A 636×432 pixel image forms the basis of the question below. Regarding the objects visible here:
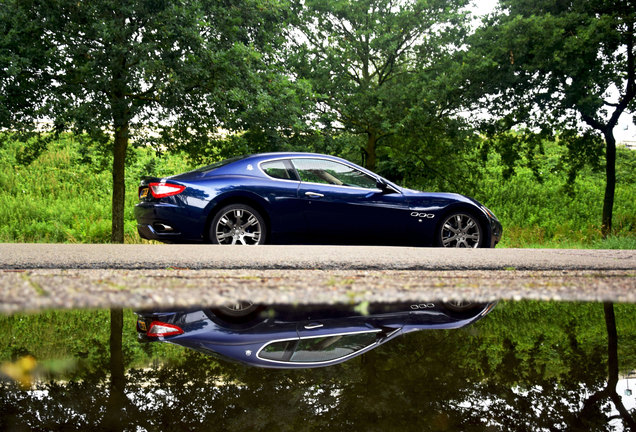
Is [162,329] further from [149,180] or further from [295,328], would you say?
[149,180]

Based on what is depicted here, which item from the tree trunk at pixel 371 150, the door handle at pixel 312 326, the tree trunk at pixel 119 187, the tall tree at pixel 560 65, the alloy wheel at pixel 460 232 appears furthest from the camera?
the tree trunk at pixel 371 150

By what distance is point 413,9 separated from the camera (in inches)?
803

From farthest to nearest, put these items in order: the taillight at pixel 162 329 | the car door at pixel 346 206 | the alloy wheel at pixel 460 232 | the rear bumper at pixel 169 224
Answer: the alloy wheel at pixel 460 232, the car door at pixel 346 206, the rear bumper at pixel 169 224, the taillight at pixel 162 329

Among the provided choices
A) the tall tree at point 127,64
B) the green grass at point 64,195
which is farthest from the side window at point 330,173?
the green grass at point 64,195

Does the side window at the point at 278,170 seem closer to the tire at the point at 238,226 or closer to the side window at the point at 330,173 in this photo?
the side window at the point at 330,173

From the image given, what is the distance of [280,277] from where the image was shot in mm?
4238

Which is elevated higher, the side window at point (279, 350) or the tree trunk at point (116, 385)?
the side window at point (279, 350)

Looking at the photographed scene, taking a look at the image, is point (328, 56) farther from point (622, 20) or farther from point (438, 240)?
point (438, 240)

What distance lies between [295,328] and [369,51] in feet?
67.2

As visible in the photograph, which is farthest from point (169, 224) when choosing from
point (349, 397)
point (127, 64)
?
point (127, 64)

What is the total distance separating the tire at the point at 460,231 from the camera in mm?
8477

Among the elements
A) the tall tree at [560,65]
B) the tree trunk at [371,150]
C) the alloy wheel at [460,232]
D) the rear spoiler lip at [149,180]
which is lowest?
the alloy wheel at [460,232]

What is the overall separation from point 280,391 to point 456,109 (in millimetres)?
20206

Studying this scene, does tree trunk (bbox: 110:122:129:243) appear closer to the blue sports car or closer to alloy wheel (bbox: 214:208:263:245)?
the blue sports car
